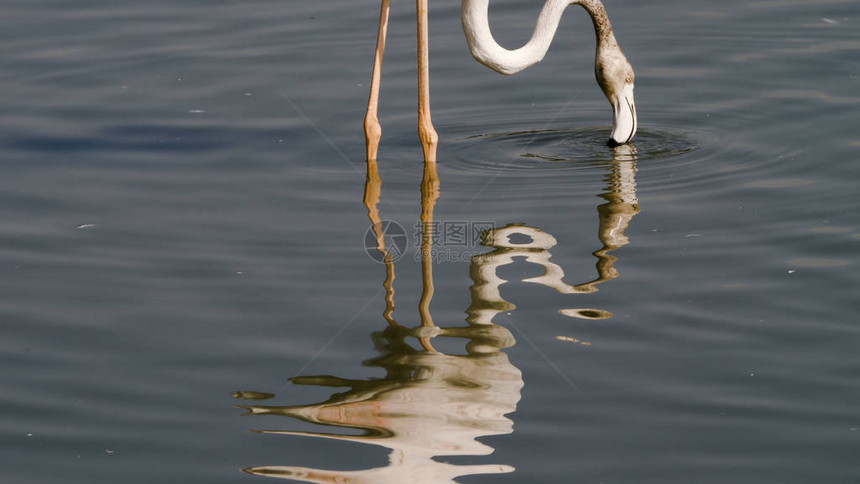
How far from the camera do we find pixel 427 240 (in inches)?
228

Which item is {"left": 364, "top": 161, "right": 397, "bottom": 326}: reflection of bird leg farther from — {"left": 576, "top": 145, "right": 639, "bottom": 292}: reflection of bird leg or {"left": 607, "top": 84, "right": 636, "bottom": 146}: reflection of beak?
{"left": 607, "top": 84, "right": 636, "bottom": 146}: reflection of beak

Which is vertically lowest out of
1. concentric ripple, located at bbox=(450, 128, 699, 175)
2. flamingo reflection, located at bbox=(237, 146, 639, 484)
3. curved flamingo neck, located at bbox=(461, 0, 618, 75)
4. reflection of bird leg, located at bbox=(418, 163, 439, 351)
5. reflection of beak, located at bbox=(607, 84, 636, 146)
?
flamingo reflection, located at bbox=(237, 146, 639, 484)

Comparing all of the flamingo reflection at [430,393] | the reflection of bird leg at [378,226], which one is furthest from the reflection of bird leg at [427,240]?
the reflection of bird leg at [378,226]

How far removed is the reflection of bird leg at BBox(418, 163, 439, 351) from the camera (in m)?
5.03

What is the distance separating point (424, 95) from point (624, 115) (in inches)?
42.6

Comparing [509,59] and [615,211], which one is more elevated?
[509,59]

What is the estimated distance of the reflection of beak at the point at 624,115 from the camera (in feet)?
22.4

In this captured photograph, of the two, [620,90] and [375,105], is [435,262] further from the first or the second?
[620,90]

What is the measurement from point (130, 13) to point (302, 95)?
2.63 meters

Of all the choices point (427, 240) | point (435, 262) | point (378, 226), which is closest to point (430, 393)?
point (435, 262)

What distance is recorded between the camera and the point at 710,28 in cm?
897

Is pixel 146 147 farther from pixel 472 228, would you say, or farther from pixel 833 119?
pixel 833 119

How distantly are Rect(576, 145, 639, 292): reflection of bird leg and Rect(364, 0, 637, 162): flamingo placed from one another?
0.74 ft

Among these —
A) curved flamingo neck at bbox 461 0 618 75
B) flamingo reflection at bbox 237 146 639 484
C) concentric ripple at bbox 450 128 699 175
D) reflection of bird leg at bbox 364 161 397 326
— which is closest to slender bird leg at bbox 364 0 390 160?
reflection of bird leg at bbox 364 161 397 326
